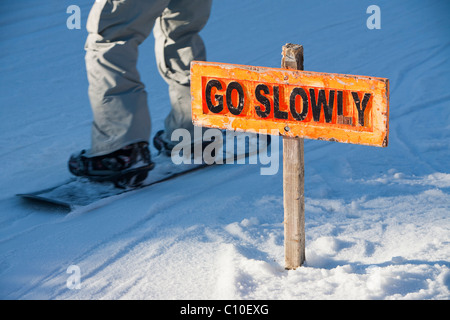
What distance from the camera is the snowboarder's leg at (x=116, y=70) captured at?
342 centimetres

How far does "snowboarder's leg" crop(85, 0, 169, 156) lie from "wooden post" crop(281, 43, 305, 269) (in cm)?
122

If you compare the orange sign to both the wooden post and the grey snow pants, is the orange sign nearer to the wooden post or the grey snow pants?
the wooden post

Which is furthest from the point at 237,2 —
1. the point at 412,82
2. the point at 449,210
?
the point at 449,210

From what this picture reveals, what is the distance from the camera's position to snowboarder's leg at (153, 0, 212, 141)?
12.8ft

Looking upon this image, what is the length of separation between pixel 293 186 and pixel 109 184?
4.28 feet

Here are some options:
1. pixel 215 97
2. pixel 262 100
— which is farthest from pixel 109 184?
pixel 262 100

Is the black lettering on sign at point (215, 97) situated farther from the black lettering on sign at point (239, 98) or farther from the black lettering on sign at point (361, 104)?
the black lettering on sign at point (361, 104)

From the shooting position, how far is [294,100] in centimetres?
238

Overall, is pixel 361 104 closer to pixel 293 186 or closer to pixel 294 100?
pixel 294 100

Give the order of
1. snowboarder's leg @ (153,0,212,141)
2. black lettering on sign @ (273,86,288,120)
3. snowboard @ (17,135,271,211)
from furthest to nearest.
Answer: snowboarder's leg @ (153,0,212,141) < snowboard @ (17,135,271,211) < black lettering on sign @ (273,86,288,120)

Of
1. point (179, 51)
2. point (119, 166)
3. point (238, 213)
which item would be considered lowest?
point (238, 213)

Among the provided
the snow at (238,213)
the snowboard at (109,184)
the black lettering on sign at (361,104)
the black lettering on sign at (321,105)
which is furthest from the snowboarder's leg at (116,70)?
the black lettering on sign at (361,104)

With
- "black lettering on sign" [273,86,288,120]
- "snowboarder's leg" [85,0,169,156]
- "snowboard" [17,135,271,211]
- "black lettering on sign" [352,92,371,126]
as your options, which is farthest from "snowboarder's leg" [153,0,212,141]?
"black lettering on sign" [352,92,371,126]

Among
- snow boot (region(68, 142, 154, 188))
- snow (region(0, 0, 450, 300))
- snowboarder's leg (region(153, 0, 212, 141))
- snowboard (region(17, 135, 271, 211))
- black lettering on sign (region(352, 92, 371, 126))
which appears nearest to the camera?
black lettering on sign (region(352, 92, 371, 126))
